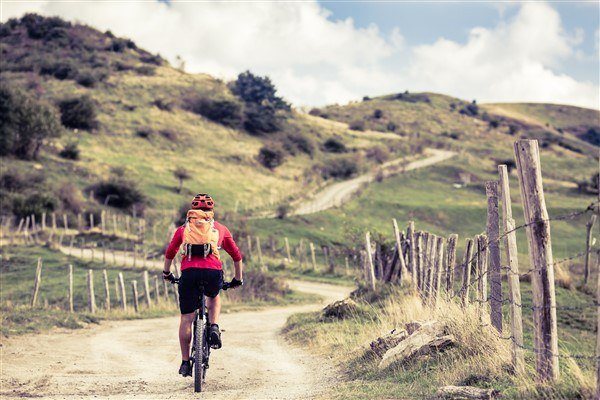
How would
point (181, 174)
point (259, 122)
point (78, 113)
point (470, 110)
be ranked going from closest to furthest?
point (181, 174) < point (78, 113) < point (259, 122) < point (470, 110)

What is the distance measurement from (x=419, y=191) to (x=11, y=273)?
5018 cm

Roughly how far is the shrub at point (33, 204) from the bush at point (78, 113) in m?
29.3

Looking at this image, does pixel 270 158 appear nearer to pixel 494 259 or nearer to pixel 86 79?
pixel 86 79

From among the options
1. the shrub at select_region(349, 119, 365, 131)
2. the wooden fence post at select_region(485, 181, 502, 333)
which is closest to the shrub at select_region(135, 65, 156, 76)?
the shrub at select_region(349, 119, 365, 131)

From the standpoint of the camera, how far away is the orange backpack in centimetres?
860

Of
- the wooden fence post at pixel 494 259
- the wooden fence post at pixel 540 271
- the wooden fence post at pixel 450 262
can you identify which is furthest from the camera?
the wooden fence post at pixel 450 262

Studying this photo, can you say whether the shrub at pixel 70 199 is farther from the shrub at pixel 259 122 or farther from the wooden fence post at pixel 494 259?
the shrub at pixel 259 122

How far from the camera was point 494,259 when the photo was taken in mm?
8812

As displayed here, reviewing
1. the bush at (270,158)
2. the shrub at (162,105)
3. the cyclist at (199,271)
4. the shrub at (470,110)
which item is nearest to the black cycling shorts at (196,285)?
the cyclist at (199,271)

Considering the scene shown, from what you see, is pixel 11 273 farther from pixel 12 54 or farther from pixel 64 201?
pixel 12 54

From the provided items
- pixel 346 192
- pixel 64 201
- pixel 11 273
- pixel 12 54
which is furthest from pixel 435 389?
pixel 12 54

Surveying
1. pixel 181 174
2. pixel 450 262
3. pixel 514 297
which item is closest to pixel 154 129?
pixel 181 174

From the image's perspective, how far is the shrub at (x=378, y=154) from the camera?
322 feet

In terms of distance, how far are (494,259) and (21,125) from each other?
63148 millimetres
